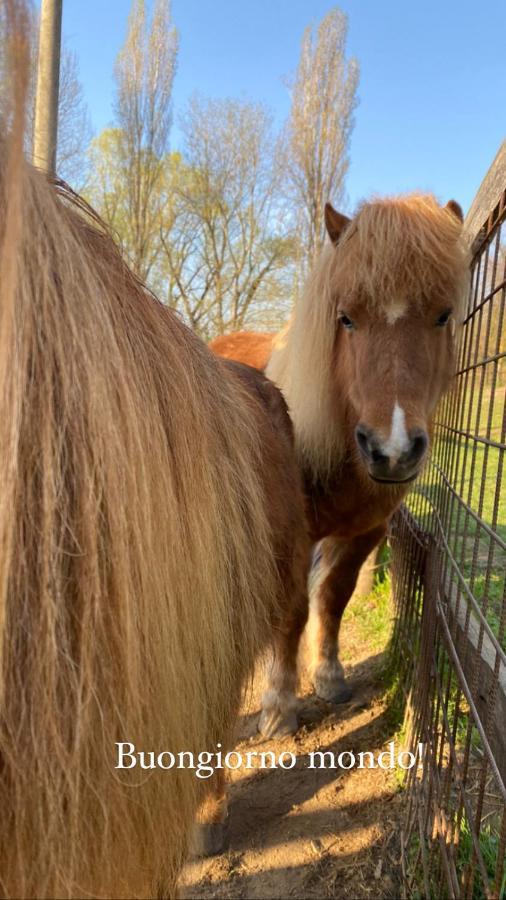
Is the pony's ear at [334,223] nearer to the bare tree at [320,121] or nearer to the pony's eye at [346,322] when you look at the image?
the pony's eye at [346,322]

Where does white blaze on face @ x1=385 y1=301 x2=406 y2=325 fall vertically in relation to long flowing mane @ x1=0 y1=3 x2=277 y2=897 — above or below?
above

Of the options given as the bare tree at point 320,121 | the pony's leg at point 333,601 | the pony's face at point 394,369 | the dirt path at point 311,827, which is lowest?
the dirt path at point 311,827

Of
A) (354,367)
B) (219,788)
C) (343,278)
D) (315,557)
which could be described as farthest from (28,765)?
(315,557)

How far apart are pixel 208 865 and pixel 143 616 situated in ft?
Result: 4.61

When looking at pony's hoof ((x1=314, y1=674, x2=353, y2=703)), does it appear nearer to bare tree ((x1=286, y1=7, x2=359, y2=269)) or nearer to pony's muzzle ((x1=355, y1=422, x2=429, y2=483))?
pony's muzzle ((x1=355, y1=422, x2=429, y2=483))

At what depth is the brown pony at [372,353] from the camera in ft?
4.49

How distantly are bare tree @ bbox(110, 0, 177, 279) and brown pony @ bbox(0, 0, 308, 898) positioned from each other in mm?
8189

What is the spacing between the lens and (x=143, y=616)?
0.46 meters

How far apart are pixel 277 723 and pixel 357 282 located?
1.61m

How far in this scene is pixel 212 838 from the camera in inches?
57.2

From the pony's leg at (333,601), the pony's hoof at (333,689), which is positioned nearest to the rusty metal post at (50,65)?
the pony's leg at (333,601)

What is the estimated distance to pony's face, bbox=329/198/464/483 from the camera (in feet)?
4.32

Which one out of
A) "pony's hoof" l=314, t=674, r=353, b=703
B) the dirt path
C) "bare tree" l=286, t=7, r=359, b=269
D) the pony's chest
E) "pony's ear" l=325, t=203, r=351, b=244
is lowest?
the dirt path

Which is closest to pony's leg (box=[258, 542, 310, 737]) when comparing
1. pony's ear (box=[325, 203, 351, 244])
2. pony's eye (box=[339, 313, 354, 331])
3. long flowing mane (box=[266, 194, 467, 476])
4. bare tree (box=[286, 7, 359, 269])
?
long flowing mane (box=[266, 194, 467, 476])
